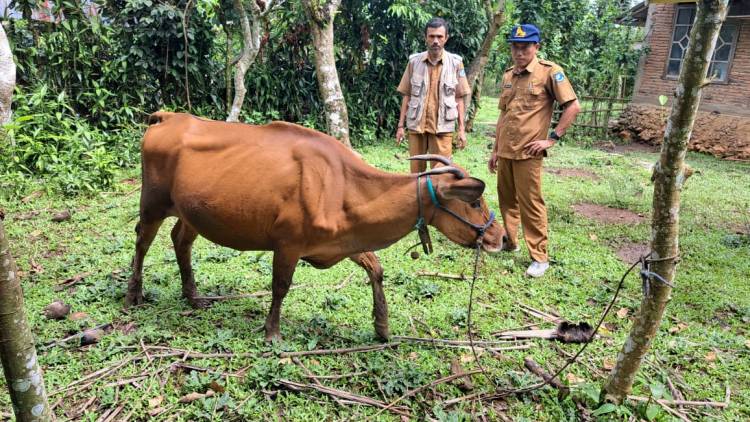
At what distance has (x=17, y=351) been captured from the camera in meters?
1.83

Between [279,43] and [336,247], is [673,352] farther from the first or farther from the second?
[279,43]

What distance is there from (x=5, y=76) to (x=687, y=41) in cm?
1411

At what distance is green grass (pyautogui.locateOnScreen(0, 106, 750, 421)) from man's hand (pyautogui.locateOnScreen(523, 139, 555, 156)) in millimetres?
1211

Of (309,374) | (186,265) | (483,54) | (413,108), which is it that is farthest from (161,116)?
(483,54)

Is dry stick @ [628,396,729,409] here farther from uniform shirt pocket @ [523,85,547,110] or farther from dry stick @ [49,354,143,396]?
dry stick @ [49,354,143,396]

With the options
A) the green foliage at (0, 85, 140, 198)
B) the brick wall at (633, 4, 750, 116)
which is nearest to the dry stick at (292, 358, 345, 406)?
the green foliage at (0, 85, 140, 198)

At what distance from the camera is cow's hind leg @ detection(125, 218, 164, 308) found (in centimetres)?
403

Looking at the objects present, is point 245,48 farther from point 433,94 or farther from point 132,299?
point 132,299

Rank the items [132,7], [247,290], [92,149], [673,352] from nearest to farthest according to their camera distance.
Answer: [673,352] < [247,290] < [92,149] < [132,7]

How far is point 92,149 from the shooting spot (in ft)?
25.5

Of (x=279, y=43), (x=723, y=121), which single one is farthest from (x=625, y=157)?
(x=279, y=43)

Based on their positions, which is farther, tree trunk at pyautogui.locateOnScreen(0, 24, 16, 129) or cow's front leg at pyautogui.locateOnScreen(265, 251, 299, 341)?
tree trunk at pyautogui.locateOnScreen(0, 24, 16, 129)

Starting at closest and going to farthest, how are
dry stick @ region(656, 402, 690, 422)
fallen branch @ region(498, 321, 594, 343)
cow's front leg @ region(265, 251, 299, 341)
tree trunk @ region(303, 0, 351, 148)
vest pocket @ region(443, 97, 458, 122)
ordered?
dry stick @ region(656, 402, 690, 422) → cow's front leg @ region(265, 251, 299, 341) → fallen branch @ region(498, 321, 594, 343) → vest pocket @ region(443, 97, 458, 122) → tree trunk @ region(303, 0, 351, 148)

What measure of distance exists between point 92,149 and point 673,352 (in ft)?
26.2
